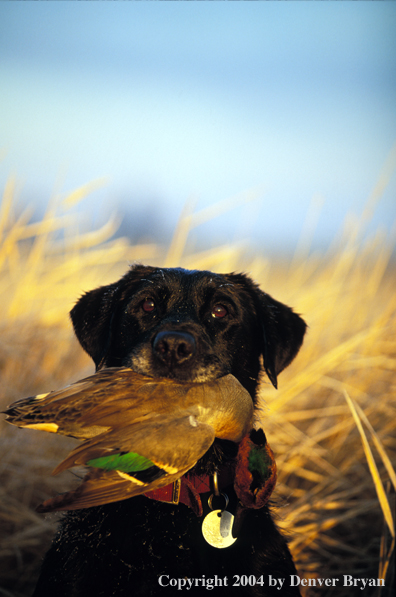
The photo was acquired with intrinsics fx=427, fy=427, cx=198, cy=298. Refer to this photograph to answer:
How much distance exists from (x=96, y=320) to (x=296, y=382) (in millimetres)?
1673

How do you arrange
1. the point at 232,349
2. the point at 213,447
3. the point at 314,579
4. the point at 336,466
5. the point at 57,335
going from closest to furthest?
the point at 213,447, the point at 232,349, the point at 314,579, the point at 336,466, the point at 57,335

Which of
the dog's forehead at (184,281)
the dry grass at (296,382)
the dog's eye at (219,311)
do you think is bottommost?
the dry grass at (296,382)

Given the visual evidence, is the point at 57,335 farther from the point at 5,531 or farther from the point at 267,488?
the point at 267,488

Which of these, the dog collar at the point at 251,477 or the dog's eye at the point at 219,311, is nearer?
the dog collar at the point at 251,477

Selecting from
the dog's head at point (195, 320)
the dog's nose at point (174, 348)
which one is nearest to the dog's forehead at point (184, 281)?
the dog's head at point (195, 320)

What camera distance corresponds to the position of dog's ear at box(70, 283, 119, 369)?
2434mm

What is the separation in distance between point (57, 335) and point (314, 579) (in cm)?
271

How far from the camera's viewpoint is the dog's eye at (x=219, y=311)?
236 centimetres

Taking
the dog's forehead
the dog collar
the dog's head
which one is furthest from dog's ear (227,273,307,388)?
the dog collar

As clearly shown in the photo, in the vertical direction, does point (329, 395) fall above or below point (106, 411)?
below

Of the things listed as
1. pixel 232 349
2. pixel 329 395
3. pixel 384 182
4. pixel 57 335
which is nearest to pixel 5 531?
pixel 57 335

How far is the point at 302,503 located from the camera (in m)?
2.97
